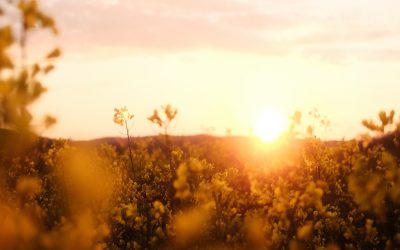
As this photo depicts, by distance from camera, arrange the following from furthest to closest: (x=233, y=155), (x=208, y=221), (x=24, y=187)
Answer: (x=233, y=155)
(x=208, y=221)
(x=24, y=187)

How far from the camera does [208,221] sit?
13.5 m

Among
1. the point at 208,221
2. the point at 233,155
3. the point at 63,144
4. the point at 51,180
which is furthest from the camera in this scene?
the point at 233,155

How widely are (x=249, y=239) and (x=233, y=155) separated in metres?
30.8

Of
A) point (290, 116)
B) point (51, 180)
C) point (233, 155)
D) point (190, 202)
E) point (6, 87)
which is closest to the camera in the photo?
point (6, 87)

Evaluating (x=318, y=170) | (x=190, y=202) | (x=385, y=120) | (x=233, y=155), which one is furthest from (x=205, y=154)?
(x=385, y=120)

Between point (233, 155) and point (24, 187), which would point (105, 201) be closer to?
point (24, 187)

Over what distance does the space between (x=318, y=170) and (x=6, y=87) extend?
13438 millimetres

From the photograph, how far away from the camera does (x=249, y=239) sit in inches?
541

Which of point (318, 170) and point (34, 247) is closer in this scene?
point (34, 247)

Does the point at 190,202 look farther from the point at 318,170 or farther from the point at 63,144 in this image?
the point at 63,144

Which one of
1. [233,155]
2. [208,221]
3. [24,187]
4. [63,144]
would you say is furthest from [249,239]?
[233,155]

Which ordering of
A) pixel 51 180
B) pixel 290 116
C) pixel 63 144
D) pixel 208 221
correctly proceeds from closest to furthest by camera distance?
pixel 208 221, pixel 290 116, pixel 51 180, pixel 63 144

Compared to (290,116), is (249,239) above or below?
below

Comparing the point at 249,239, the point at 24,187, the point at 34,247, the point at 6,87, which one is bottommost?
the point at 249,239
